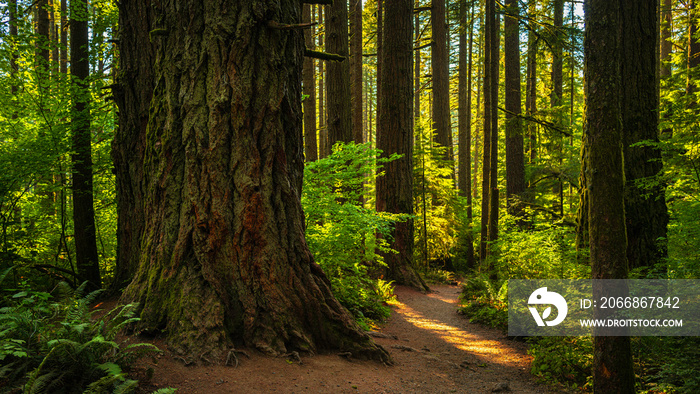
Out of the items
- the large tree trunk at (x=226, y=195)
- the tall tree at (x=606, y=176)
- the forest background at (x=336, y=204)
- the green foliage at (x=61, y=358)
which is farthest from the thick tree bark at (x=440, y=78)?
the green foliage at (x=61, y=358)

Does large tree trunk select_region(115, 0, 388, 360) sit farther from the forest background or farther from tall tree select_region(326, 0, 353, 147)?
tall tree select_region(326, 0, 353, 147)

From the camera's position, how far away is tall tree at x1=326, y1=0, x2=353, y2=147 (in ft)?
34.2

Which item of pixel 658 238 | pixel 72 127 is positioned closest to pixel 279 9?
pixel 72 127

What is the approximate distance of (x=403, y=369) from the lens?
15.1 feet

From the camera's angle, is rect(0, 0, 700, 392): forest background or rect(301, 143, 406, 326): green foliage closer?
rect(0, 0, 700, 392): forest background

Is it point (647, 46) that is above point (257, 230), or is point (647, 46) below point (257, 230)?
above

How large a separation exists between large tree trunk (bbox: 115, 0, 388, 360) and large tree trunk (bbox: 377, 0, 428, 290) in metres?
6.68

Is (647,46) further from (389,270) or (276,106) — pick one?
(389,270)

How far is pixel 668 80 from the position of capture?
752 cm

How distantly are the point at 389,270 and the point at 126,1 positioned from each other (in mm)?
8494

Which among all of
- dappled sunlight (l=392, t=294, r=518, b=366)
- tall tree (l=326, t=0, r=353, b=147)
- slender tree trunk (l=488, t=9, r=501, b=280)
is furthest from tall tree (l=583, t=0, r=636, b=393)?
tall tree (l=326, t=0, r=353, b=147)

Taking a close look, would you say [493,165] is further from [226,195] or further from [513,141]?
[226,195]

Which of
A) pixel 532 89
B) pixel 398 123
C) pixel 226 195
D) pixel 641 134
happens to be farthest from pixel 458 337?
pixel 532 89

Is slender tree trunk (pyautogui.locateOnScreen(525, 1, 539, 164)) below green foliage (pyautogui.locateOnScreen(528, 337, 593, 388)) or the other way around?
the other way around
